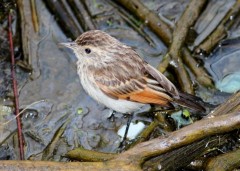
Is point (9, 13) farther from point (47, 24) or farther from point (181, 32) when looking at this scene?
point (181, 32)

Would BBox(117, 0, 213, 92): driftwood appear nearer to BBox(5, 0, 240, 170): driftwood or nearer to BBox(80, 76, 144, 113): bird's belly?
BBox(80, 76, 144, 113): bird's belly

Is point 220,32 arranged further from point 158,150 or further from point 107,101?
point 158,150

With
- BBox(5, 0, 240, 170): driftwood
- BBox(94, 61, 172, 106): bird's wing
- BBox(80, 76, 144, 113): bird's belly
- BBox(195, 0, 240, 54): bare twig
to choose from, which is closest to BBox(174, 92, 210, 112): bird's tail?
BBox(94, 61, 172, 106): bird's wing

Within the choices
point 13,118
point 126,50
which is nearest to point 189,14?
point 126,50

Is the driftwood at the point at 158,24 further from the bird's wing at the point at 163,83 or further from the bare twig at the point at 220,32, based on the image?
the bird's wing at the point at 163,83

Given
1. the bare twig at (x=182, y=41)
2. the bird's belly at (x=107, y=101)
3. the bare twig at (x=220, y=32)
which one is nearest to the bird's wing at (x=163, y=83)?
the bird's belly at (x=107, y=101)

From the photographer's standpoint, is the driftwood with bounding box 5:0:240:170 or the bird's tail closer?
the driftwood with bounding box 5:0:240:170

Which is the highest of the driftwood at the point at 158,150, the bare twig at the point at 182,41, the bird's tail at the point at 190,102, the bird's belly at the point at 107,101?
the bare twig at the point at 182,41
